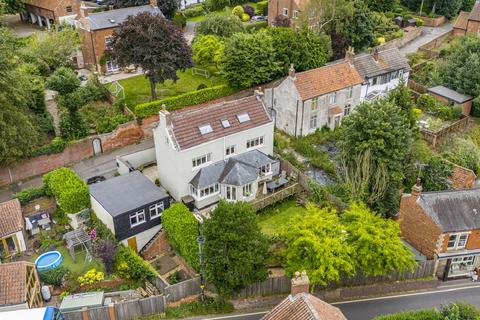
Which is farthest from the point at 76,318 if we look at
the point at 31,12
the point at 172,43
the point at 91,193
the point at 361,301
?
the point at 31,12

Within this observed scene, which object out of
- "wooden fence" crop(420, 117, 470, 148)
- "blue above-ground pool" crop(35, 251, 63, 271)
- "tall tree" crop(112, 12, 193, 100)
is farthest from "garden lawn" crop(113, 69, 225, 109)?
"wooden fence" crop(420, 117, 470, 148)

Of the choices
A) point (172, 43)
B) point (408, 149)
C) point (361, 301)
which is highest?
point (172, 43)

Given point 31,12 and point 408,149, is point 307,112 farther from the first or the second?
point 31,12

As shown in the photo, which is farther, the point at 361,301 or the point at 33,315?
the point at 361,301

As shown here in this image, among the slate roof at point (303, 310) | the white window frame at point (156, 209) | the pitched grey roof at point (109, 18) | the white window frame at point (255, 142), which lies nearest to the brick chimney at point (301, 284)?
the slate roof at point (303, 310)

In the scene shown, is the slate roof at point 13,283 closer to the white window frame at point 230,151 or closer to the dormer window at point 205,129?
the dormer window at point 205,129

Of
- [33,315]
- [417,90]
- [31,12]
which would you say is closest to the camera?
[33,315]

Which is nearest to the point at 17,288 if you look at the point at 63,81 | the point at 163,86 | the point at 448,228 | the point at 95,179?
the point at 95,179
